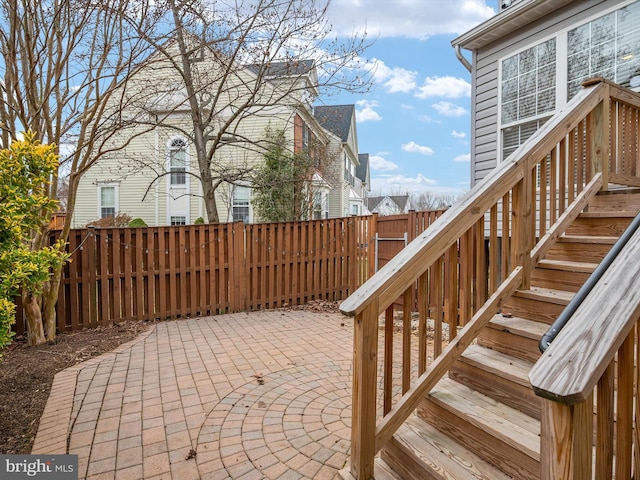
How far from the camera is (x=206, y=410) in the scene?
2941 millimetres

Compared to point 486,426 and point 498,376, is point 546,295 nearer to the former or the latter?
point 498,376

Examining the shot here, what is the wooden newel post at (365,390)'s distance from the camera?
1.88 meters

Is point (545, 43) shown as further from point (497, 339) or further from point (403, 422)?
point (403, 422)

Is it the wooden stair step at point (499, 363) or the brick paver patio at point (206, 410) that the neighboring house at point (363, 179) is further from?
the wooden stair step at point (499, 363)

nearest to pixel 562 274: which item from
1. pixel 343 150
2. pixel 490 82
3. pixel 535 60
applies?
pixel 535 60

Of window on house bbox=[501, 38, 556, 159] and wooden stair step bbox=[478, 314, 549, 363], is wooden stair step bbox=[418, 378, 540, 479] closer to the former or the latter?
wooden stair step bbox=[478, 314, 549, 363]

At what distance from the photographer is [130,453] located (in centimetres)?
238

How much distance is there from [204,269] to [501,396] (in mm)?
4966

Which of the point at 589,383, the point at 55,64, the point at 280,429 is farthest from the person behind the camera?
the point at 55,64

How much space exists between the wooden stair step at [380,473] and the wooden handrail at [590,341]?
1421 millimetres

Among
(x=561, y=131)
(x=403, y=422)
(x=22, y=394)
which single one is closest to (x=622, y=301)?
(x=403, y=422)

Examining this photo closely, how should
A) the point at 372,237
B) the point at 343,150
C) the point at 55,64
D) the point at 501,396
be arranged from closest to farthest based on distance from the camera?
the point at 501,396
the point at 55,64
the point at 372,237
the point at 343,150

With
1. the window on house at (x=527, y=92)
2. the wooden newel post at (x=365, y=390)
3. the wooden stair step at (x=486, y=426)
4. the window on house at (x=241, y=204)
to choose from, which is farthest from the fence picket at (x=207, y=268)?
the window on house at (x=241, y=204)

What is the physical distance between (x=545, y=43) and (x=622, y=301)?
245 inches
